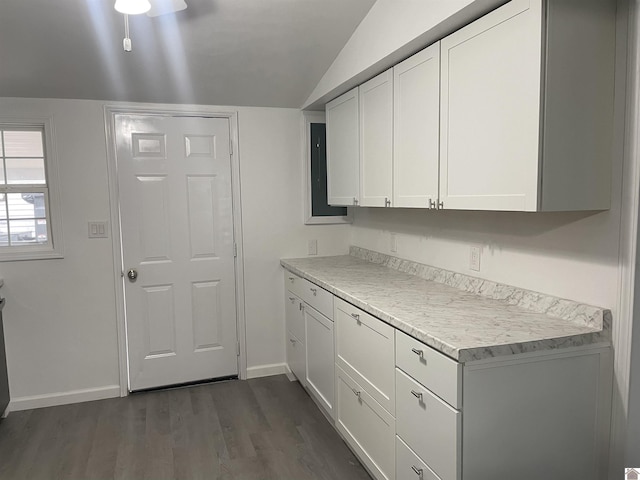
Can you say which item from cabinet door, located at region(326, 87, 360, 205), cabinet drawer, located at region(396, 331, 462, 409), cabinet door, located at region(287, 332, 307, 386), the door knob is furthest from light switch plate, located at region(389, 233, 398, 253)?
the door knob

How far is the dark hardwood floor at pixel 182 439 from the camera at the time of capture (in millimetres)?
2486

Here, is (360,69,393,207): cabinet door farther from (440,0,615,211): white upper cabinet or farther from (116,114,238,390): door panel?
(116,114,238,390): door panel

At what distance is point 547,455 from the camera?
5.52 feet

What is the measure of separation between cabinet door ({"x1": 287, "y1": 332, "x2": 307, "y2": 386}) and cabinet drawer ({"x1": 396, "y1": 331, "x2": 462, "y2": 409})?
1.46m

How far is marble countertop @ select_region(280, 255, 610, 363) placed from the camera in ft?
5.20

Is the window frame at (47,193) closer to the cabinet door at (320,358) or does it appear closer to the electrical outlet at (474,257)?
the cabinet door at (320,358)

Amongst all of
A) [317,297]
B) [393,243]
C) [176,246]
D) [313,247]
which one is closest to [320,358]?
[317,297]

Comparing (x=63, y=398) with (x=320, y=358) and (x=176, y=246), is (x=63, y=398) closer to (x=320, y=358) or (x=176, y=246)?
(x=176, y=246)

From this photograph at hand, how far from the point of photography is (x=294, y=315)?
3.47m

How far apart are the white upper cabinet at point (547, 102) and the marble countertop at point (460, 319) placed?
0.45m

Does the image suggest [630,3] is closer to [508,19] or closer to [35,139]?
[508,19]

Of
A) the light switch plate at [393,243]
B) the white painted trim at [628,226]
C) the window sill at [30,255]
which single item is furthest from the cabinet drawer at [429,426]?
the window sill at [30,255]

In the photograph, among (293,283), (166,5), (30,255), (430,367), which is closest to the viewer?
(430,367)

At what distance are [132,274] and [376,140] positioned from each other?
1983 millimetres
